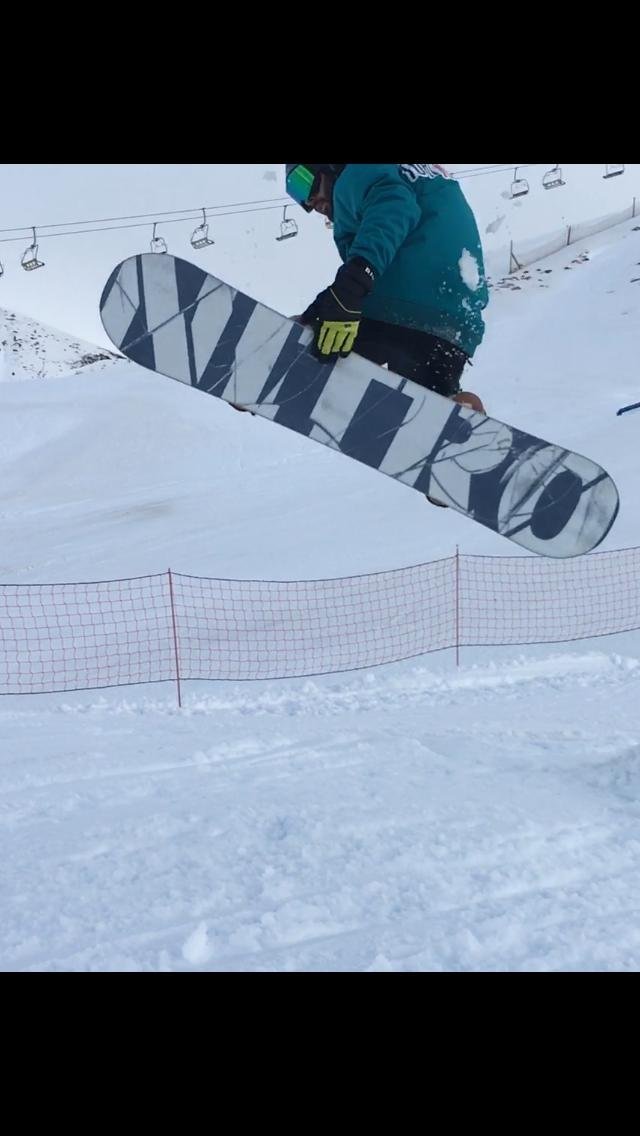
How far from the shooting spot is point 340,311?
2.57m

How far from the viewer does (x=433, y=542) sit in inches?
450

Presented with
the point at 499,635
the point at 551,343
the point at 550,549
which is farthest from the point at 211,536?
the point at 551,343

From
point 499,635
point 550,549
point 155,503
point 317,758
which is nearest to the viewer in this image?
point 550,549

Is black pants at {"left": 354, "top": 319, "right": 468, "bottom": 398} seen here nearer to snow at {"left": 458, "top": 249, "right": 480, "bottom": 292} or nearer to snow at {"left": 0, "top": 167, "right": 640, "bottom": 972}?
snow at {"left": 458, "top": 249, "right": 480, "bottom": 292}

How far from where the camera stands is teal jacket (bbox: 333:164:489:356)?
247cm

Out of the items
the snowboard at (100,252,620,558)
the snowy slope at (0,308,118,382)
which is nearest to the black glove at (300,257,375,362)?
the snowboard at (100,252,620,558)

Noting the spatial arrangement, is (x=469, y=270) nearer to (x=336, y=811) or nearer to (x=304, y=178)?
(x=304, y=178)

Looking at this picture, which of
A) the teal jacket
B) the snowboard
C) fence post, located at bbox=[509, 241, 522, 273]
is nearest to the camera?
the teal jacket

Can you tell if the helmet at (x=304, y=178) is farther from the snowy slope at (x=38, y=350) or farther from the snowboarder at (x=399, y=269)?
the snowy slope at (x=38, y=350)

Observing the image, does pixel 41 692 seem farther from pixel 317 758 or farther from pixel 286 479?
pixel 286 479

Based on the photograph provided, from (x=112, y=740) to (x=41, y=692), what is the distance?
176 cm

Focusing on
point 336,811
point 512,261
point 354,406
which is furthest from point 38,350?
point 354,406

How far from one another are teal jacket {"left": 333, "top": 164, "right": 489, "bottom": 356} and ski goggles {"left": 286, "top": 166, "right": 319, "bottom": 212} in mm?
84

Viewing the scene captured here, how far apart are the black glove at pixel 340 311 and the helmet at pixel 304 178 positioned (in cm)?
29
